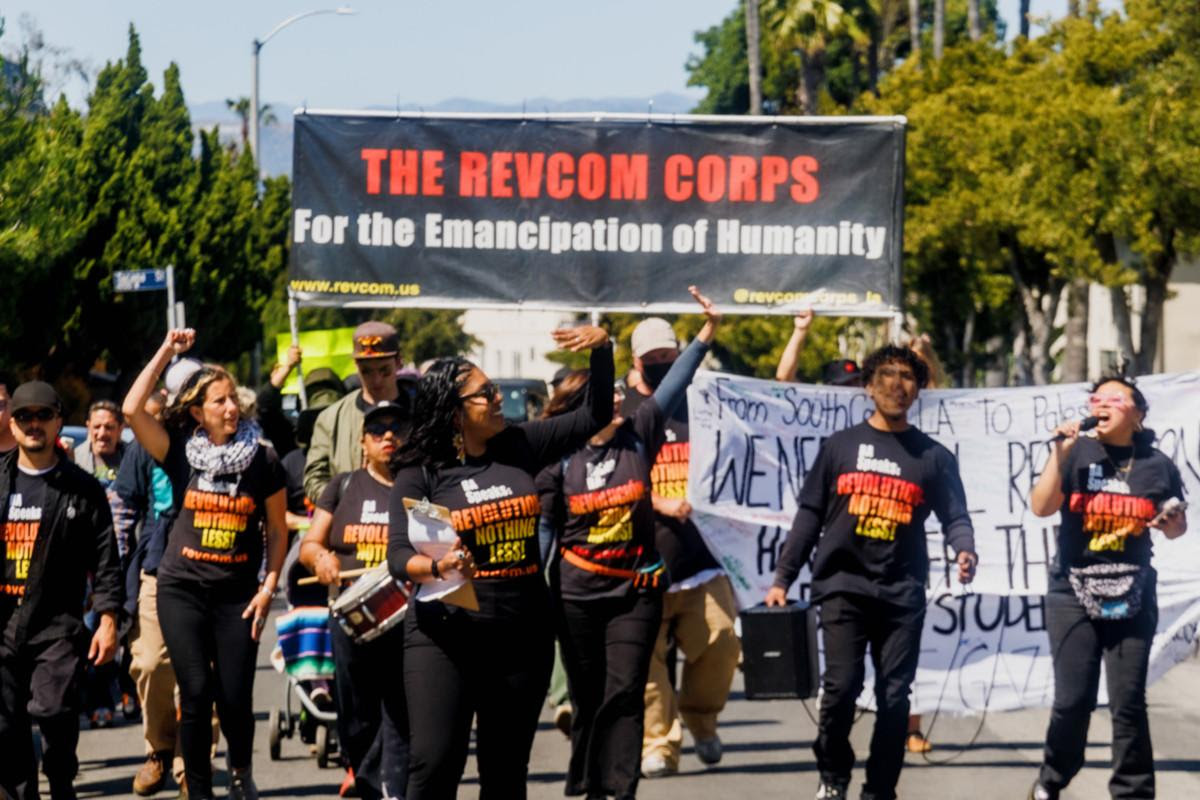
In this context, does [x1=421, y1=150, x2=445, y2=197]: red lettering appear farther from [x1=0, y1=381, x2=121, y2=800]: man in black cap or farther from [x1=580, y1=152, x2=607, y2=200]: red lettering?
[x1=0, y1=381, x2=121, y2=800]: man in black cap

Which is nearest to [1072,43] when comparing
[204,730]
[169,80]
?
[169,80]

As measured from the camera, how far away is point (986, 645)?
32.8 ft

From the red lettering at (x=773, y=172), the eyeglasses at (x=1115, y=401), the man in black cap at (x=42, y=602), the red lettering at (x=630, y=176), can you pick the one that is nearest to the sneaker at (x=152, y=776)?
the man in black cap at (x=42, y=602)

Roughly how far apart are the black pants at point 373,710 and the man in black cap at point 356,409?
3.04 feet

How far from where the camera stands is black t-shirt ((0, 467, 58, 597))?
7.95 metres

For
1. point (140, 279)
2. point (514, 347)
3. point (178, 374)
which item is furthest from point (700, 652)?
point (514, 347)

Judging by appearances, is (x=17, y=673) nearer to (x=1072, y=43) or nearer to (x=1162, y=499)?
(x=1162, y=499)

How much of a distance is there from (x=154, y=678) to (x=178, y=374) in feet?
4.35

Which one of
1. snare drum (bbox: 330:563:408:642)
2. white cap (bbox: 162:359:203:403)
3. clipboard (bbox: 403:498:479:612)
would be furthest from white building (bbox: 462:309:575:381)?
clipboard (bbox: 403:498:479:612)

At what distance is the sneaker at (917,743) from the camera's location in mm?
10180

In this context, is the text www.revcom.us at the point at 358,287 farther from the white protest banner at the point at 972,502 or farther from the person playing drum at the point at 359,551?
the person playing drum at the point at 359,551

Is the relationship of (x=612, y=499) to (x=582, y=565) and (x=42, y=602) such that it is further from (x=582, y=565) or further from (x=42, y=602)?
(x=42, y=602)

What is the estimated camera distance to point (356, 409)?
30.3 feet

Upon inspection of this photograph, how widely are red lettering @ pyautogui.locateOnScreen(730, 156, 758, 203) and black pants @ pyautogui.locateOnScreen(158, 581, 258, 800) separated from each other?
23.3 feet
